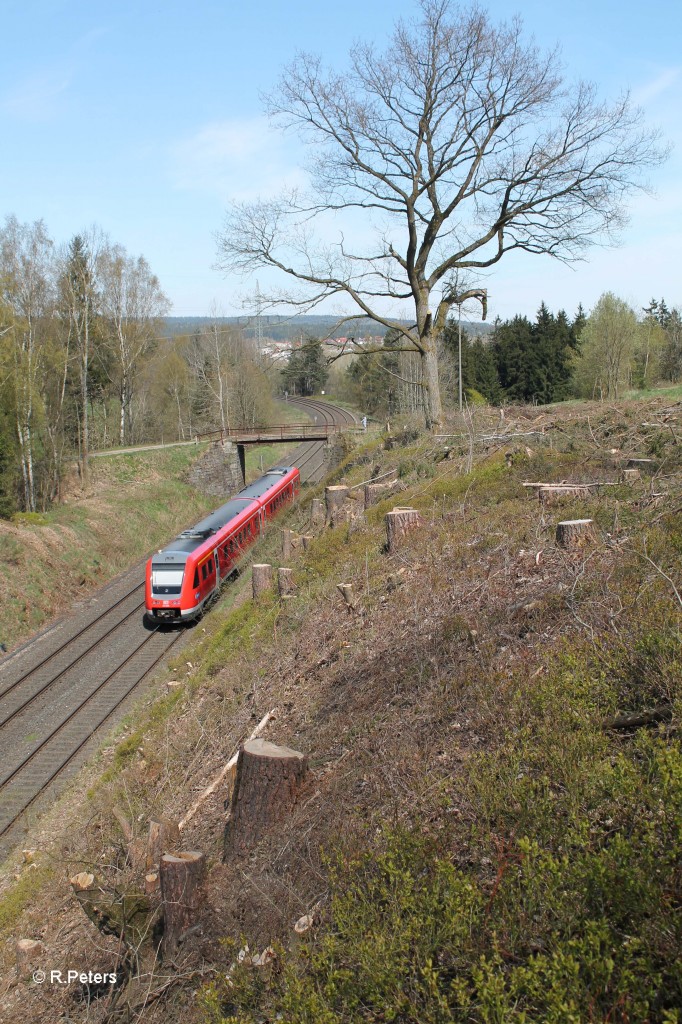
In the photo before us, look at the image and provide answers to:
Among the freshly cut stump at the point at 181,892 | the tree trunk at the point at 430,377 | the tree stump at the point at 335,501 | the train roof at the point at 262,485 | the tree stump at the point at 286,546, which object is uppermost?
the tree trunk at the point at 430,377

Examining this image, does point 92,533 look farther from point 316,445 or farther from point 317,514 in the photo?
point 316,445

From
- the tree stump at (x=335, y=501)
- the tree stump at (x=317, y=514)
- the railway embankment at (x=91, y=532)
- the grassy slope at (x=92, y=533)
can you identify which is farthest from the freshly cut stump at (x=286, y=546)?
Answer: the grassy slope at (x=92, y=533)

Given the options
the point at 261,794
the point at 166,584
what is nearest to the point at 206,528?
the point at 166,584

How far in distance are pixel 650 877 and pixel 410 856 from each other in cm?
118

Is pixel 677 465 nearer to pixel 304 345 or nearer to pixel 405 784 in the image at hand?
pixel 405 784

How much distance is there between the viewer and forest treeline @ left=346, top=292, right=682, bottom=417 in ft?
137

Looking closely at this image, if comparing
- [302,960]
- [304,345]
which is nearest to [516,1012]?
[302,960]

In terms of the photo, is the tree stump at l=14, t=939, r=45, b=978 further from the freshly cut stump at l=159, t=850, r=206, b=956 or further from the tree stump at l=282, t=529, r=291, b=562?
the tree stump at l=282, t=529, r=291, b=562

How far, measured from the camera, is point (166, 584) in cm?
1906

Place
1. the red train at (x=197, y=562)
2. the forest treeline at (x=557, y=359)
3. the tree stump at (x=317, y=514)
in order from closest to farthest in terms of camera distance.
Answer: the tree stump at (x=317, y=514) → the red train at (x=197, y=562) → the forest treeline at (x=557, y=359)

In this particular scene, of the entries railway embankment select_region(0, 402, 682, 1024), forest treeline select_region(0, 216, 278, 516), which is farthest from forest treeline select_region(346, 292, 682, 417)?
railway embankment select_region(0, 402, 682, 1024)

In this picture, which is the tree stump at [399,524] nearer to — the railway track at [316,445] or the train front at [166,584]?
the train front at [166,584]

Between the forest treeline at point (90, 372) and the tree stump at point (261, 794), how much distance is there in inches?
506

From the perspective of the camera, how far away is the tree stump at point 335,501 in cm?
1522
